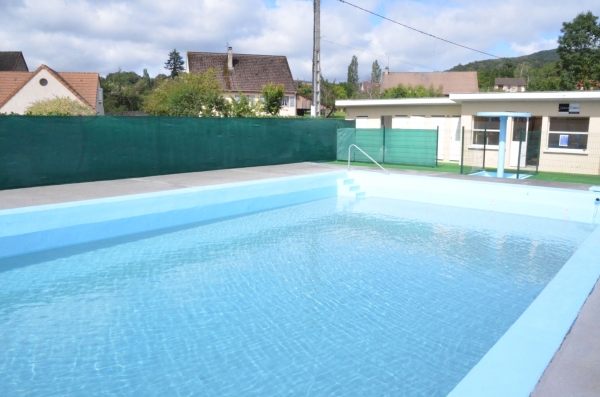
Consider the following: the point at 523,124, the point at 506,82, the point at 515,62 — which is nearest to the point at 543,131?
the point at 523,124

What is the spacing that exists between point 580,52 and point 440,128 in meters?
29.2

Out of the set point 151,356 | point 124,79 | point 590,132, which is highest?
point 124,79

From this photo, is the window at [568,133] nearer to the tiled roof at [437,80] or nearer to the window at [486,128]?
the window at [486,128]

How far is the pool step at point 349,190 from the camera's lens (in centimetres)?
1330

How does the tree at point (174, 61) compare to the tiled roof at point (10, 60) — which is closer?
the tiled roof at point (10, 60)

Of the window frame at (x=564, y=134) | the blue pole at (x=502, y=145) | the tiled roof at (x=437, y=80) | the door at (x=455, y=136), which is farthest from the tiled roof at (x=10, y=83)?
the tiled roof at (x=437, y=80)

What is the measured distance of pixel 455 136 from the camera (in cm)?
1742

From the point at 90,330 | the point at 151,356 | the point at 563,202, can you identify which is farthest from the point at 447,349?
the point at 563,202

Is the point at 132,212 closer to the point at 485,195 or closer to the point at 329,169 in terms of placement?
the point at 329,169

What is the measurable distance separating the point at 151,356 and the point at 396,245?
4899mm

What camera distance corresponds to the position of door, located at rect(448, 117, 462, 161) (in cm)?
1735

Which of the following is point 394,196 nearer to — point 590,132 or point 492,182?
point 492,182

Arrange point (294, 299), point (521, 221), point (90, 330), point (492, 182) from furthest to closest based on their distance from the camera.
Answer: point (492, 182), point (521, 221), point (294, 299), point (90, 330)

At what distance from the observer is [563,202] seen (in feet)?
35.1
